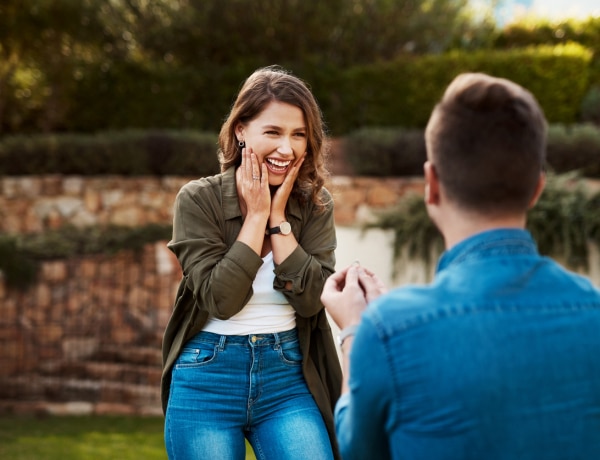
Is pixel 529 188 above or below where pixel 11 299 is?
above

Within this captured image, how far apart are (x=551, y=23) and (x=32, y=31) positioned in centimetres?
836

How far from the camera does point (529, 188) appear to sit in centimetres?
156

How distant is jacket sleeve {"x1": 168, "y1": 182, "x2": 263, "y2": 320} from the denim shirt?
1.04m

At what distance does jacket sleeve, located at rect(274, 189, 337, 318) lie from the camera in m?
2.65

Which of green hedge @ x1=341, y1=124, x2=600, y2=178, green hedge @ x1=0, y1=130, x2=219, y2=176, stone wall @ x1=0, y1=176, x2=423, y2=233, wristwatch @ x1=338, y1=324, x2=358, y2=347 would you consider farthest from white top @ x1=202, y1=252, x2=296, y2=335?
stone wall @ x1=0, y1=176, x2=423, y2=233

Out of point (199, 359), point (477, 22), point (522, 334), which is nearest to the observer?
point (522, 334)

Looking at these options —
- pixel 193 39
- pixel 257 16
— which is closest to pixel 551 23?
pixel 257 16

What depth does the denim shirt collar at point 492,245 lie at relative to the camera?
1563mm

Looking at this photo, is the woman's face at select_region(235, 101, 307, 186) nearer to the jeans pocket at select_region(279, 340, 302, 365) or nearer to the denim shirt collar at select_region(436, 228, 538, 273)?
the jeans pocket at select_region(279, 340, 302, 365)

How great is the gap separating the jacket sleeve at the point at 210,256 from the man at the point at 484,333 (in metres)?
1.01

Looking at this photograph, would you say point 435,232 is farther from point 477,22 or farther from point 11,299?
point 477,22

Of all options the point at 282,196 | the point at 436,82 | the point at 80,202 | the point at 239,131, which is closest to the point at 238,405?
the point at 282,196

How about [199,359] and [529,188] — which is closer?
[529,188]

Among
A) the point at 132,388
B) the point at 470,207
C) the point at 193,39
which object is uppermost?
the point at 193,39
